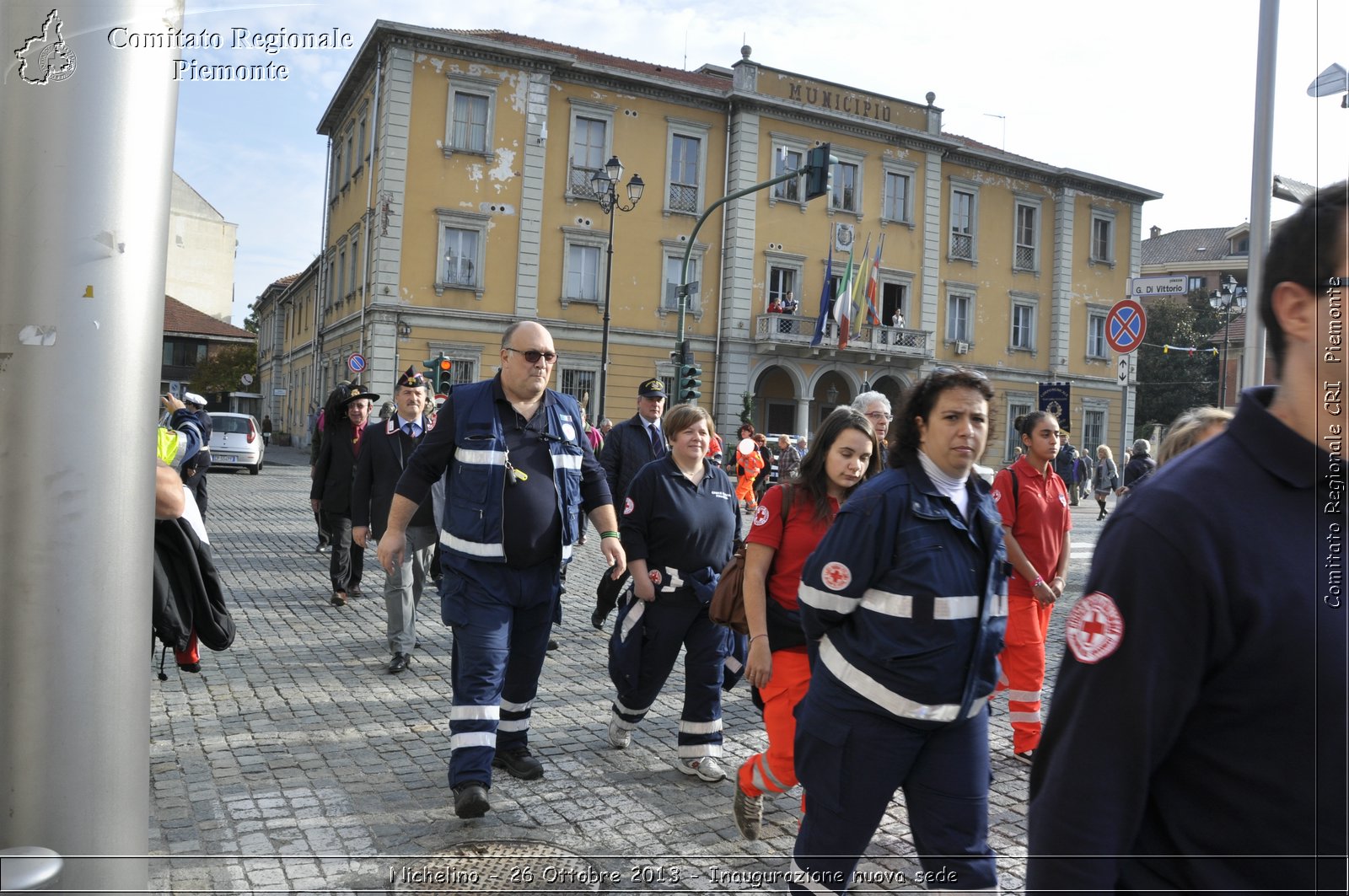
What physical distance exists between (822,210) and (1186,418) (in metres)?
33.9

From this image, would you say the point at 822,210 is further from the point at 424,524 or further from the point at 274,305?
the point at 274,305

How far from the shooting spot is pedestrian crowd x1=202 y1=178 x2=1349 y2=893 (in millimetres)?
1414

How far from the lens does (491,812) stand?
14.3 ft

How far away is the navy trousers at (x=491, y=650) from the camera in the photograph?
4.31 metres

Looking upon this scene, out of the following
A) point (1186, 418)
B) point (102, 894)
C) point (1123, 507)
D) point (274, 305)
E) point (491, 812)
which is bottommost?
point (491, 812)

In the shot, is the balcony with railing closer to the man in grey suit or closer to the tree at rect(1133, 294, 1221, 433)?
the tree at rect(1133, 294, 1221, 433)

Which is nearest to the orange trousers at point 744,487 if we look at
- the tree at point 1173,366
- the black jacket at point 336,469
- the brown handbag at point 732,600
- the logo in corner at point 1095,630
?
the black jacket at point 336,469

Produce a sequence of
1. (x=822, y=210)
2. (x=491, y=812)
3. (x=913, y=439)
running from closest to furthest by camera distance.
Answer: (x=913, y=439), (x=491, y=812), (x=822, y=210)

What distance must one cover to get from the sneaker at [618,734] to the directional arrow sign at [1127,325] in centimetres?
769

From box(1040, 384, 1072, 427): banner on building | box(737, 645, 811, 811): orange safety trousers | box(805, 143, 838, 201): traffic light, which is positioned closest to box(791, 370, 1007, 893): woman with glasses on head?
box(737, 645, 811, 811): orange safety trousers

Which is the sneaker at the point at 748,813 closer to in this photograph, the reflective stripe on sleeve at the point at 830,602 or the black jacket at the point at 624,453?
the reflective stripe on sleeve at the point at 830,602

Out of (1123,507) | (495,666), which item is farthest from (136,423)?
(495,666)

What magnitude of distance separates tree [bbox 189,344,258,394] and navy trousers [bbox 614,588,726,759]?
59.3 metres

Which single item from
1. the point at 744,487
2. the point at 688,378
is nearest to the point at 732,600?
the point at 744,487
